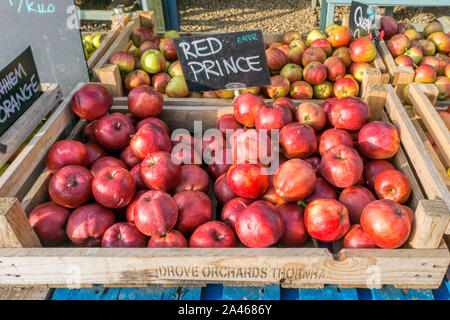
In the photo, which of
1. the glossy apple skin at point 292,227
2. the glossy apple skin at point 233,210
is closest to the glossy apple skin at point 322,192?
the glossy apple skin at point 292,227

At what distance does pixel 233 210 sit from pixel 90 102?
127cm

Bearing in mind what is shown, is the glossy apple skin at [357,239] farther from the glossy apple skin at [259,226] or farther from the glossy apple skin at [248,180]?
the glossy apple skin at [248,180]

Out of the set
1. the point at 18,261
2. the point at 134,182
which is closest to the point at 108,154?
the point at 134,182

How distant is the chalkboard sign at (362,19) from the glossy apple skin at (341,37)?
0.10 m

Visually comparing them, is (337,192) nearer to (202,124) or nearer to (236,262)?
(236,262)

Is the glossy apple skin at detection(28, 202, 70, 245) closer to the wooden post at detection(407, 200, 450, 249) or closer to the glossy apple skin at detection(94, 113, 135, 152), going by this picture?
the glossy apple skin at detection(94, 113, 135, 152)

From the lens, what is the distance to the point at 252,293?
1683 millimetres

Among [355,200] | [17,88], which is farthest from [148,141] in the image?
[355,200]

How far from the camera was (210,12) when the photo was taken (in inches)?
330

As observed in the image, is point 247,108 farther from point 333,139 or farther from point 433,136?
point 433,136

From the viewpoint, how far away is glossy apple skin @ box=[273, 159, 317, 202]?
1887 millimetres

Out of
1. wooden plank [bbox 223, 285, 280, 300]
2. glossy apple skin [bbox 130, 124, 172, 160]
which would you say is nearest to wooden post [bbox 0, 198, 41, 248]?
glossy apple skin [bbox 130, 124, 172, 160]

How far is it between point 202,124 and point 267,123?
642 mm

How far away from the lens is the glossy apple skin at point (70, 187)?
6.35ft
